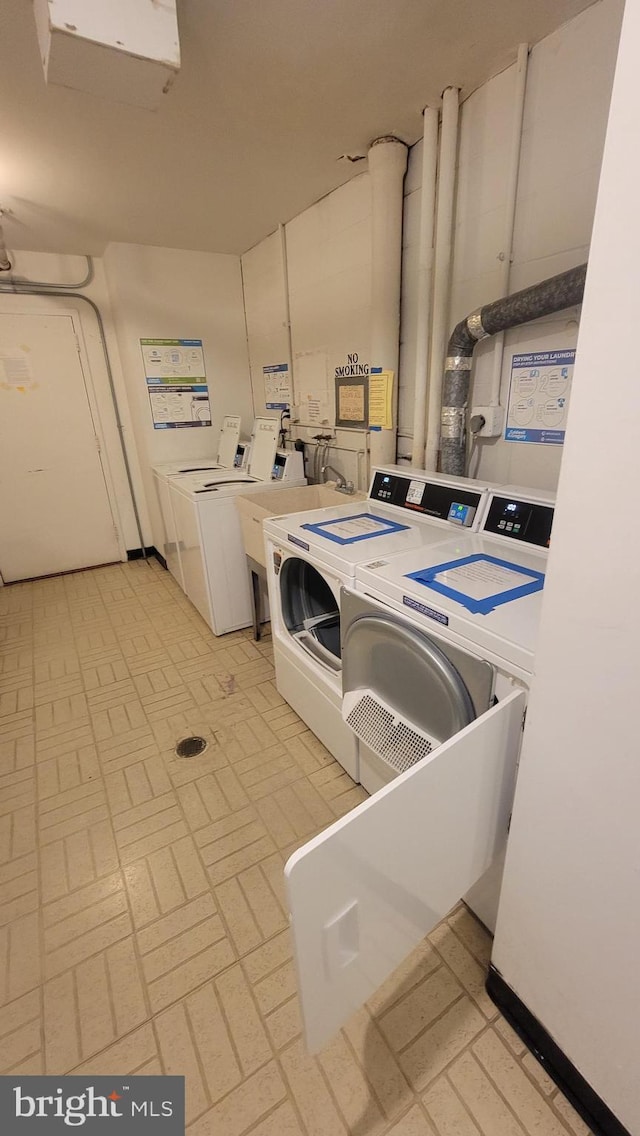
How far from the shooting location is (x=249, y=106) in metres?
1.70

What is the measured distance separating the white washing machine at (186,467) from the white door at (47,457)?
78 cm

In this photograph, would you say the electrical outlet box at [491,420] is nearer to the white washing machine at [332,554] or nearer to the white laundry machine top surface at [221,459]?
the white washing machine at [332,554]

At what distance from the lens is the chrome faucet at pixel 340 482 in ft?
8.09

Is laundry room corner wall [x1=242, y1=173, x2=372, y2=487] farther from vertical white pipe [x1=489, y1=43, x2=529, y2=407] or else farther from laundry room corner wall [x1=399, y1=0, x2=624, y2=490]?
vertical white pipe [x1=489, y1=43, x2=529, y2=407]

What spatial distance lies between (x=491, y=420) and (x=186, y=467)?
7.86ft

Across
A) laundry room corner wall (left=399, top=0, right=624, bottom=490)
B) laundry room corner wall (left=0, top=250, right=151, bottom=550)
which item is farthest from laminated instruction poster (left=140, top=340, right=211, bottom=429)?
laundry room corner wall (left=399, top=0, right=624, bottom=490)

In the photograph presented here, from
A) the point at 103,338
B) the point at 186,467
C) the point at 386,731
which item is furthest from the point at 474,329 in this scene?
the point at 103,338

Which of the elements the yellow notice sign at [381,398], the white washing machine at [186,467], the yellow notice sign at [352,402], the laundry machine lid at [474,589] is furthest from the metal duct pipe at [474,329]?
the white washing machine at [186,467]

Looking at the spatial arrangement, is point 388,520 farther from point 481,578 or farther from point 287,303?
point 287,303

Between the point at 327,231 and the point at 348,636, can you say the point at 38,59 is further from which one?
the point at 348,636

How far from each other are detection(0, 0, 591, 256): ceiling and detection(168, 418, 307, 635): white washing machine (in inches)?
51.3

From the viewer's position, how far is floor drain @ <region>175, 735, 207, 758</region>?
1.98 m

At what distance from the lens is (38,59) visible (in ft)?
4.72

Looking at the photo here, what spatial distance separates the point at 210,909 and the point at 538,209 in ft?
8.22
